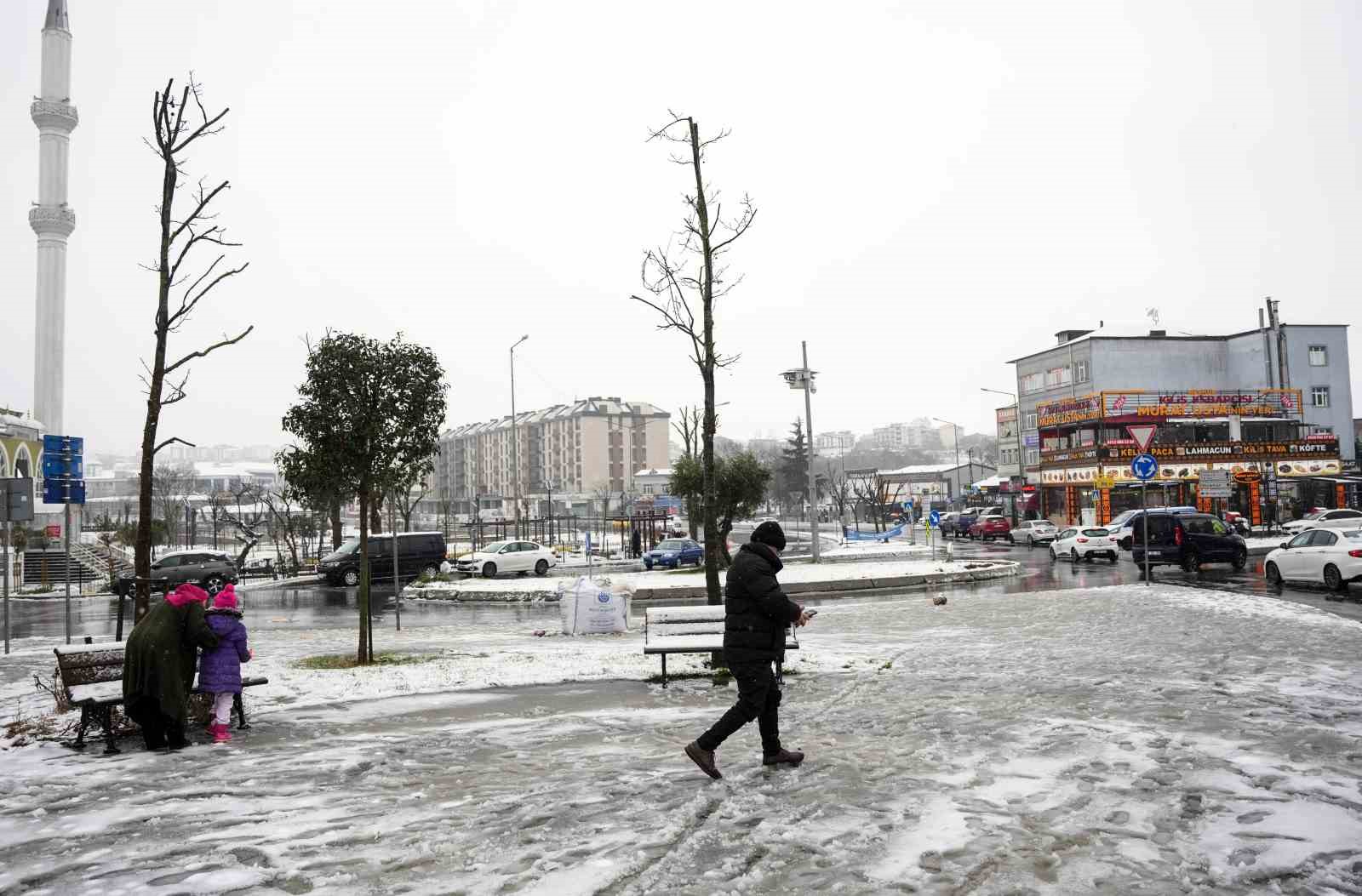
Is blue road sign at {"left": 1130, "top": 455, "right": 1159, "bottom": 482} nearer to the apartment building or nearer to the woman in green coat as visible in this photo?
the woman in green coat

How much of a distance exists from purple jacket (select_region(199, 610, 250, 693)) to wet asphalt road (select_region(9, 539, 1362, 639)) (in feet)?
37.5

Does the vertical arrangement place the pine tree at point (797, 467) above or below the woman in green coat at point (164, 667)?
above

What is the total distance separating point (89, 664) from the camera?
328 inches

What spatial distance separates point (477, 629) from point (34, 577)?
29.5 m

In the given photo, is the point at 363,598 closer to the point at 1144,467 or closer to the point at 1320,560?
the point at 1144,467

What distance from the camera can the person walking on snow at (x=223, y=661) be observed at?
7859 mm

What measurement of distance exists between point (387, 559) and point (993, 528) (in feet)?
106

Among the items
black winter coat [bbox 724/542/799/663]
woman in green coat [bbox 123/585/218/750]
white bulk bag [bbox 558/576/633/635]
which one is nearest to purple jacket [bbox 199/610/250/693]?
woman in green coat [bbox 123/585/218/750]

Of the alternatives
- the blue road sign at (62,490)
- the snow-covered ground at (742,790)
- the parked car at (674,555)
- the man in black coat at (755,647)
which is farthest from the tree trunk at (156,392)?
the parked car at (674,555)

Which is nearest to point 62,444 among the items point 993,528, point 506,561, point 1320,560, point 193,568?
point 193,568

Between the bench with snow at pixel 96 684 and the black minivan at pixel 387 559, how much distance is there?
77.4 ft

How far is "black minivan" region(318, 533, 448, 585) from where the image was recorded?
106 ft

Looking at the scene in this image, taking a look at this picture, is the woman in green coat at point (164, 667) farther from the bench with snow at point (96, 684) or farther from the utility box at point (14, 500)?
the utility box at point (14, 500)

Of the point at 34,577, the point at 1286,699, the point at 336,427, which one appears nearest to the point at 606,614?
the point at 336,427
